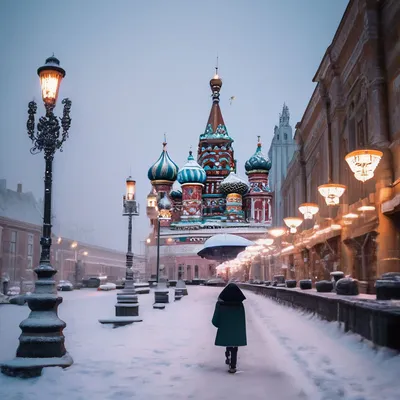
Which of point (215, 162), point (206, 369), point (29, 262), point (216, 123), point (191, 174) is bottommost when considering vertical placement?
point (206, 369)

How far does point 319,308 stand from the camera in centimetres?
1362

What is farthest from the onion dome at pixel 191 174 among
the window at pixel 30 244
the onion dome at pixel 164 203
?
the window at pixel 30 244

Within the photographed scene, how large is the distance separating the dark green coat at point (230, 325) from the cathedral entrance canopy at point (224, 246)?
14.0 m

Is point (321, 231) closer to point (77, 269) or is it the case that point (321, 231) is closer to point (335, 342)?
point (335, 342)

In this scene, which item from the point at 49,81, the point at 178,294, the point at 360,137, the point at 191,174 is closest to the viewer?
the point at 49,81

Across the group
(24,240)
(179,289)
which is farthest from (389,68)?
(24,240)

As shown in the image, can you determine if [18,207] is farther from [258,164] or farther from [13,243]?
[258,164]

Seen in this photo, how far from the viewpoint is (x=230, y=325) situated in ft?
24.5

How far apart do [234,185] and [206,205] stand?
743 cm

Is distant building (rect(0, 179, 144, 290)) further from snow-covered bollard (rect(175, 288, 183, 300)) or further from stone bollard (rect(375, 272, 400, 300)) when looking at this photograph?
stone bollard (rect(375, 272, 400, 300))

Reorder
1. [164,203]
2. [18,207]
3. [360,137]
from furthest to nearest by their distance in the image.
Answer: [164,203] < [18,207] < [360,137]

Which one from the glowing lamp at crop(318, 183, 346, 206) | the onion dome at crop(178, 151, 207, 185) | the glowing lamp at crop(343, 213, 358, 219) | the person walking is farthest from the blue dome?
the person walking

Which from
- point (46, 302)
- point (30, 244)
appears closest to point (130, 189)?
point (46, 302)

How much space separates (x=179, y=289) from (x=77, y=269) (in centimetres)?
2420
